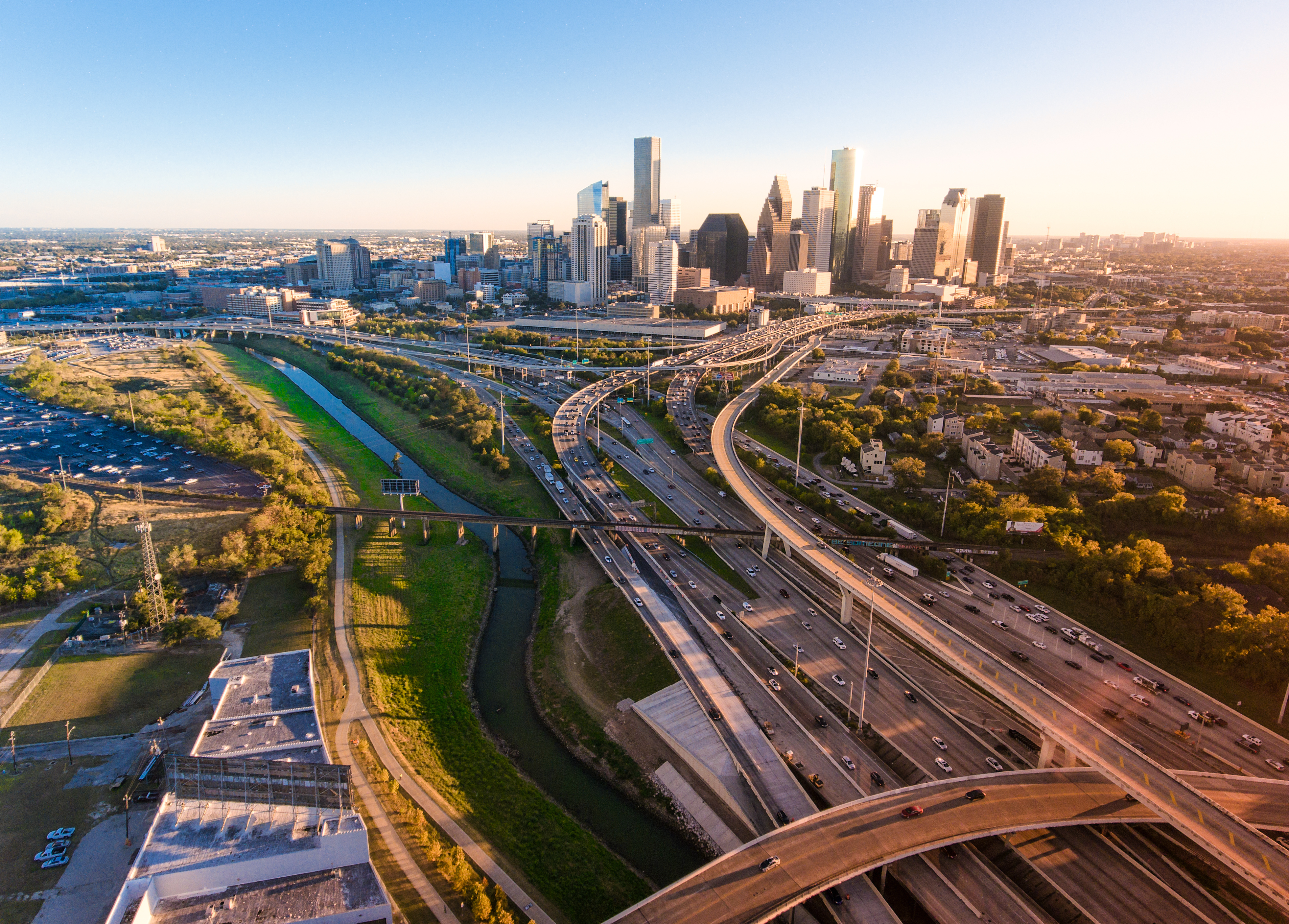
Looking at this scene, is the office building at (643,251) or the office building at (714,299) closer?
the office building at (714,299)

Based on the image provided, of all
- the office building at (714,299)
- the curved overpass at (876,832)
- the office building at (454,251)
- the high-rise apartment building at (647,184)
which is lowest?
the curved overpass at (876,832)

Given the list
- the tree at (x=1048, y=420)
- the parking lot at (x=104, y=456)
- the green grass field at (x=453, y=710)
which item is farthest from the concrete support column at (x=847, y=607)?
the parking lot at (x=104, y=456)

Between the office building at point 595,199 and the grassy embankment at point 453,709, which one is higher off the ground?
the office building at point 595,199

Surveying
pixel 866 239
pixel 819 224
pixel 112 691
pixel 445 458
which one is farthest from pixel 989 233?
pixel 112 691

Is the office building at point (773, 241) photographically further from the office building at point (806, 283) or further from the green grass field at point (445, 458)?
the green grass field at point (445, 458)

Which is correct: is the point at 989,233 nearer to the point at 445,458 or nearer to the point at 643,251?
the point at 643,251

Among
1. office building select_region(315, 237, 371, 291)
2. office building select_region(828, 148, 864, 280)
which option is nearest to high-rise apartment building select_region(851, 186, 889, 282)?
office building select_region(828, 148, 864, 280)

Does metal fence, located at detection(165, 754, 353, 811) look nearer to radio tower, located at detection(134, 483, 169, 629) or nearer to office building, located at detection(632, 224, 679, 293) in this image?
radio tower, located at detection(134, 483, 169, 629)
